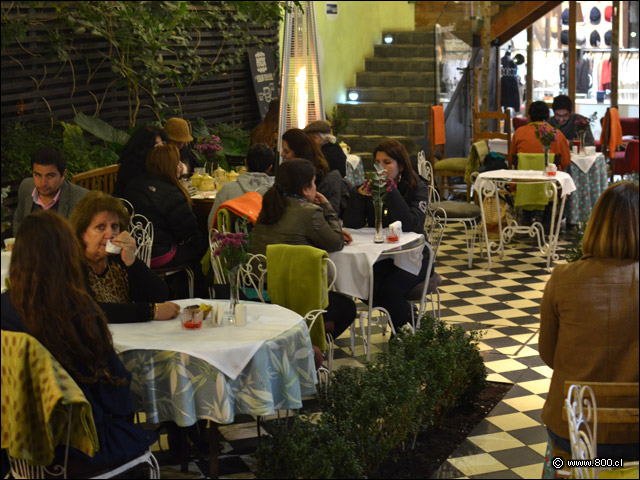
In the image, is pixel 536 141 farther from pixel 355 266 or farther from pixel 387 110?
pixel 355 266

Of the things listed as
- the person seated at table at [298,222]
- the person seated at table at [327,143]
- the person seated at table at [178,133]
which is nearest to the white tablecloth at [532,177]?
the person seated at table at [327,143]

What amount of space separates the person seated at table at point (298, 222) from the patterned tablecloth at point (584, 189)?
5.56 m

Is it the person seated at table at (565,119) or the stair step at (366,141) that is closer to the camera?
the person seated at table at (565,119)

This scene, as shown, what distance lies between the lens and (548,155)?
9.19m

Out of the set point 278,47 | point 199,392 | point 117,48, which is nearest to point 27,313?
point 199,392

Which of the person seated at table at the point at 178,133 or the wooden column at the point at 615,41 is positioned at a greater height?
the wooden column at the point at 615,41

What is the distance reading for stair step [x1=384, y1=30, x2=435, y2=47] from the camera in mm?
15148

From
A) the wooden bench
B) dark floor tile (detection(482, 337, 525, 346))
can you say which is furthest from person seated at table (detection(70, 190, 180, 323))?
Result: the wooden bench

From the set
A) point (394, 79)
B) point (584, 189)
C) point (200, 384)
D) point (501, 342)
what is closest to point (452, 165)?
point (584, 189)

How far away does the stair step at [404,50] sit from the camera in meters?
15.0

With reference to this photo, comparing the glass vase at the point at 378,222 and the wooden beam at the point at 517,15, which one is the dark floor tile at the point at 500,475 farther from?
the wooden beam at the point at 517,15

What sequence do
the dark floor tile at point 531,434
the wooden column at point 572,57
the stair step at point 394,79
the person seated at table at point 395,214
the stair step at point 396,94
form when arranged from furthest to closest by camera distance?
the wooden column at point 572,57, the stair step at point 394,79, the stair step at point 396,94, the person seated at table at point 395,214, the dark floor tile at point 531,434

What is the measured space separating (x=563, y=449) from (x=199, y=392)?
59.0 inches

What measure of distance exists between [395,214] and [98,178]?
3.03m
